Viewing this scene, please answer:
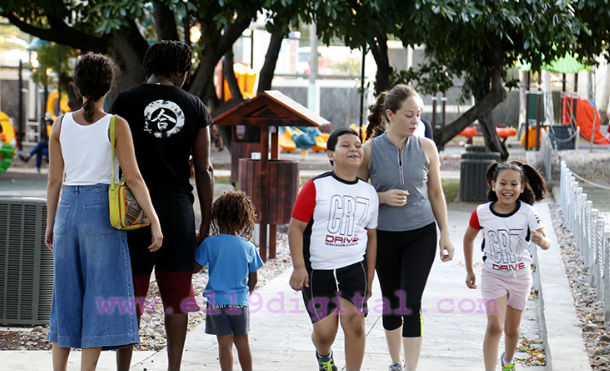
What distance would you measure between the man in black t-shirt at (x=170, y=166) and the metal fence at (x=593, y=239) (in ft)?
10.6

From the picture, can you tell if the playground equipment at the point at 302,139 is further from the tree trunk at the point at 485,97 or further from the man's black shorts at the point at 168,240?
the man's black shorts at the point at 168,240

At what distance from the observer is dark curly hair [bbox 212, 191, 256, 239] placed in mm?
4918

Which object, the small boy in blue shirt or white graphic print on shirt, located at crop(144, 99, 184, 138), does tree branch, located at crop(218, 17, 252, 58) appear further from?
white graphic print on shirt, located at crop(144, 99, 184, 138)

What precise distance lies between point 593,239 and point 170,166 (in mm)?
4840

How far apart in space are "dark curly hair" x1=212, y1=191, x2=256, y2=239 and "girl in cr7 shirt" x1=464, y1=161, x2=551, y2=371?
49.7 inches

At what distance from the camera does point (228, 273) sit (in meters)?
4.94

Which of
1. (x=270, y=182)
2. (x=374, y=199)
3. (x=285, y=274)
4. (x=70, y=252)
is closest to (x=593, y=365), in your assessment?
(x=374, y=199)

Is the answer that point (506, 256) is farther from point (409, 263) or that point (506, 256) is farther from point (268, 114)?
point (268, 114)

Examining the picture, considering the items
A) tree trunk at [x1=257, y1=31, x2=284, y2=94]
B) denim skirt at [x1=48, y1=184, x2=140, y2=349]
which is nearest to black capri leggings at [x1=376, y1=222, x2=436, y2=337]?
denim skirt at [x1=48, y1=184, x2=140, y2=349]

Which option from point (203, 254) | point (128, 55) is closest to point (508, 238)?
point (203, 254)

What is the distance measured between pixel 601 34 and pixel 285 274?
364 inches

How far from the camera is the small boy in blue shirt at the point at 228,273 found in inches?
194

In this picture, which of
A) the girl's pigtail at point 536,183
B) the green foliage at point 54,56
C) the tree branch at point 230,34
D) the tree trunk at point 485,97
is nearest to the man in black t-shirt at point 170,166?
the girl's pigtail at point 536,183

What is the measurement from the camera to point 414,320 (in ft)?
16.7
